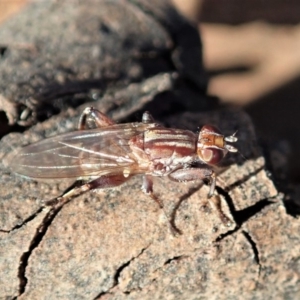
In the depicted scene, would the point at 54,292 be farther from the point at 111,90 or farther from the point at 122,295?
the point at 111,90

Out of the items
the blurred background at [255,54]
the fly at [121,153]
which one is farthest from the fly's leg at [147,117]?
the blurred background at [255,54]

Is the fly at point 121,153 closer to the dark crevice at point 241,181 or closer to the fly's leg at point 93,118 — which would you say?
the fly's leg at point 93,118

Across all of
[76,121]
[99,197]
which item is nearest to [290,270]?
[99,197]

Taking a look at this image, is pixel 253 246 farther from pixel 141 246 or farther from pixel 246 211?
pixel 141 246

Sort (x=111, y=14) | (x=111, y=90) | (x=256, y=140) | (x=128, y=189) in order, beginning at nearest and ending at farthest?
(x=128, y=189) → (x=256, y=140) → (x=111, y=90) → (x=111, y=14)

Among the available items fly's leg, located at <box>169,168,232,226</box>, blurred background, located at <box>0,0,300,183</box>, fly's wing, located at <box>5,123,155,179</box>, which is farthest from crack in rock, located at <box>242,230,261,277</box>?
blurred background, located at <box>0,0,300,183</box>

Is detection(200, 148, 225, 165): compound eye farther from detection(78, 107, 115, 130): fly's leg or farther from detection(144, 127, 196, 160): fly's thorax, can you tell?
detection(78, 107, 115, 130): fly's leg

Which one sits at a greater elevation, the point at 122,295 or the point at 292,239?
the point at 292,239
